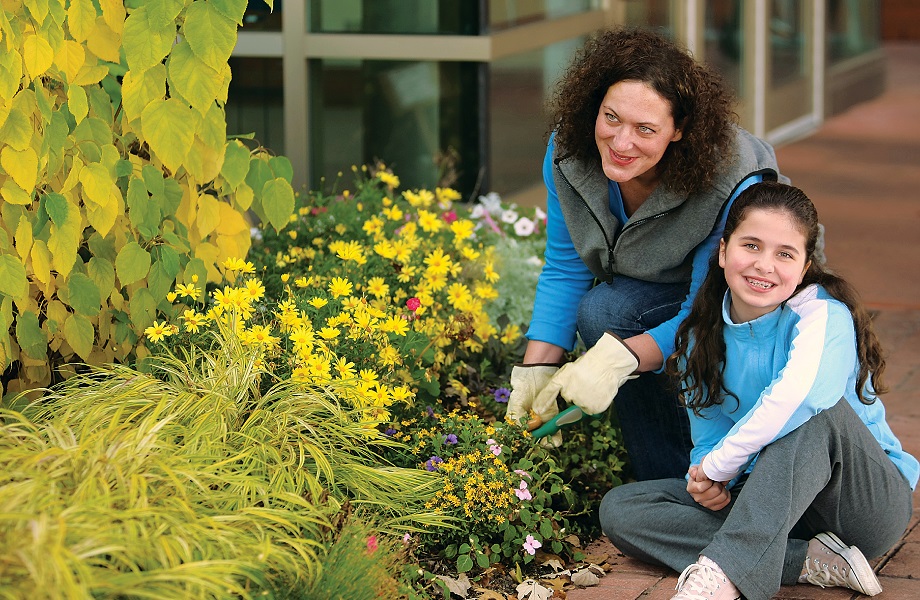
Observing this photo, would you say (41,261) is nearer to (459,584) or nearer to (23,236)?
(23,236)

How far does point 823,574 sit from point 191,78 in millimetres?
1695

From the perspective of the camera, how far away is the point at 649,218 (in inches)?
113

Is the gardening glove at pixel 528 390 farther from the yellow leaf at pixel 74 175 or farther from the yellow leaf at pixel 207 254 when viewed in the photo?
the yellow leaf at pixel 74 175

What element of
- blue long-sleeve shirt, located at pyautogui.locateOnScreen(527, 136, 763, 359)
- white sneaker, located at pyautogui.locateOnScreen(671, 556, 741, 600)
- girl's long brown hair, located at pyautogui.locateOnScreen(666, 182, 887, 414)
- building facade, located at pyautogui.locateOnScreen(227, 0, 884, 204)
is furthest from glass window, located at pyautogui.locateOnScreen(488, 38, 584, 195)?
white sneaker, located at pyautogui.locateOnScreen(671, 556, 741, 600)

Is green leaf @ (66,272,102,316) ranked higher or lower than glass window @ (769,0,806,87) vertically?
lower

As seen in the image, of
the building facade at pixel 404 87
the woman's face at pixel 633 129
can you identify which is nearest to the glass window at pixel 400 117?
the building facade at pixel 404 87

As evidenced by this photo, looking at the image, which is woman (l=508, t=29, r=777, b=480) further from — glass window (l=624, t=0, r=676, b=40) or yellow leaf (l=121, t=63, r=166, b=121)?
glass window (l=624, t=0, r=676, b=40)

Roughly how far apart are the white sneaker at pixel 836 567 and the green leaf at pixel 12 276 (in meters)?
1.73

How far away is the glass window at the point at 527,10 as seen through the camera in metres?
5.30

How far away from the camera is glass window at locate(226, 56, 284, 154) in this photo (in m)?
5.36

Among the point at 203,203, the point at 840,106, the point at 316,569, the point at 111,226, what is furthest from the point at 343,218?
the point at 840,106

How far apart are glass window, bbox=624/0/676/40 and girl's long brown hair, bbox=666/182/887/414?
13.2ft

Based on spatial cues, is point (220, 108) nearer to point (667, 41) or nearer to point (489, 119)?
point (667, 41)

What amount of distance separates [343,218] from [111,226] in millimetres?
1104
